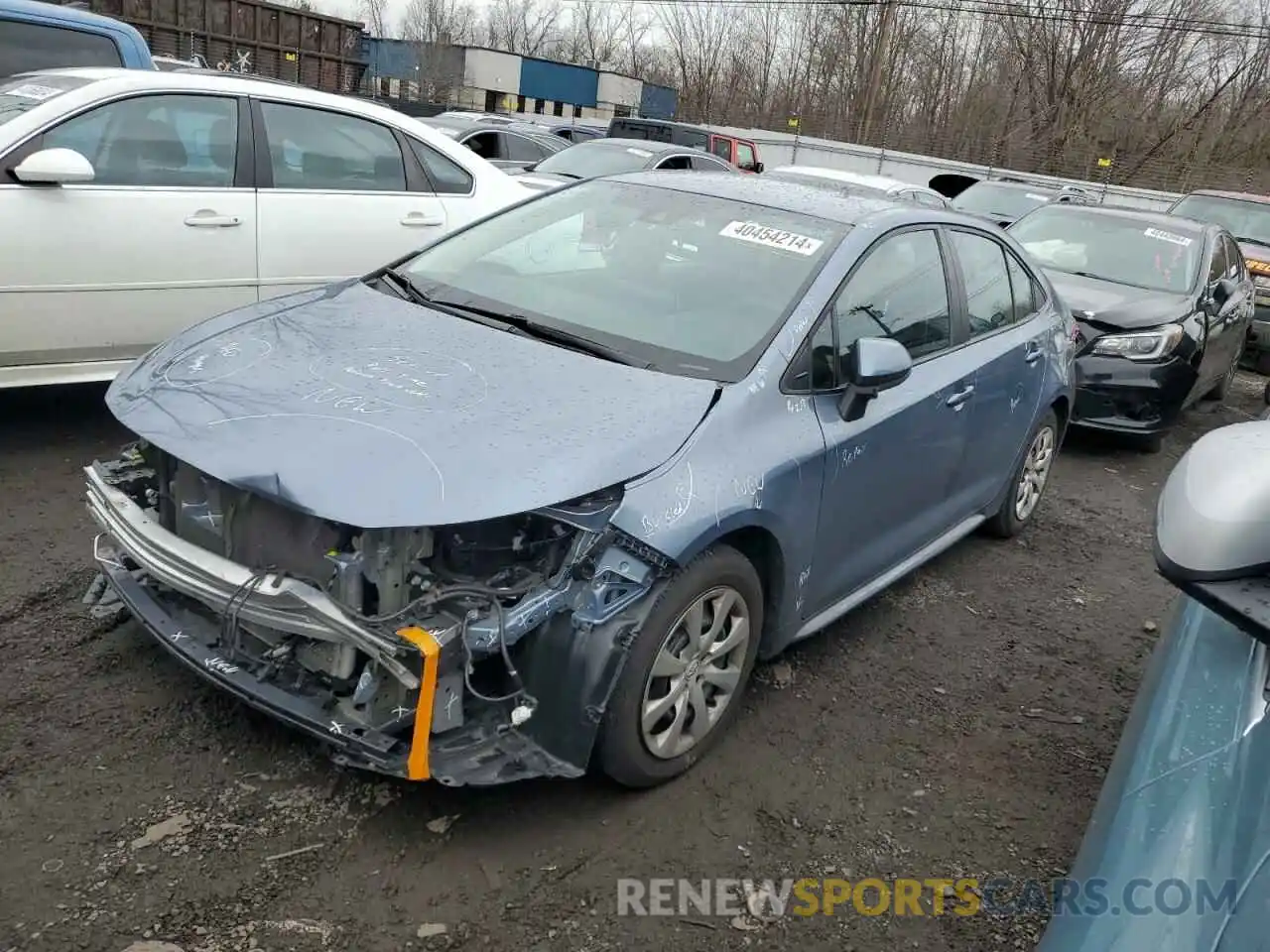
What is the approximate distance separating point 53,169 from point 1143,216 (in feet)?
26.1

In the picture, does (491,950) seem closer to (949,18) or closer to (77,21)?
(77,21)

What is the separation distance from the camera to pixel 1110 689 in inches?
155

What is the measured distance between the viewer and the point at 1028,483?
520 cm

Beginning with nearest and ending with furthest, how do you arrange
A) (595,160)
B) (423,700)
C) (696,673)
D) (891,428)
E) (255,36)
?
1. (423,700)
2. (696,673)
3. (891,428)
4. (595,160)
5. (255,36)

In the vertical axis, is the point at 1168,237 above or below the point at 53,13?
below

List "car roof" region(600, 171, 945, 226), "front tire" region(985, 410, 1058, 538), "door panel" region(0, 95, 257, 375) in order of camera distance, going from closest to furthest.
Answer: "car roof" region(600, 171, 945, 226), "door panel" region(0, 95, 257, 375), "front tire" region(985, 410, 1058, 538)

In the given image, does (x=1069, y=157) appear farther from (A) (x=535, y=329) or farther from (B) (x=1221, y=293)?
(A) (x=535, y=329)

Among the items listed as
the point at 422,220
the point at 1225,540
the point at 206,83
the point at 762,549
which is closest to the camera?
the point at 1225,540

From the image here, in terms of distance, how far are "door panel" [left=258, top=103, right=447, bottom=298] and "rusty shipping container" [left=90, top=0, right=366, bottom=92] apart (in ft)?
59.9

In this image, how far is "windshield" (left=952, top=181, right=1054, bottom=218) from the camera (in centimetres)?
1312

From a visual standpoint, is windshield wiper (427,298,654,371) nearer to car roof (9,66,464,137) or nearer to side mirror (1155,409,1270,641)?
side mirror (1155,409,1270,641)

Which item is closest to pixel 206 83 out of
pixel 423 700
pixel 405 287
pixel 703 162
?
pixel 405 287

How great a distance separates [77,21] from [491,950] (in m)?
6.60

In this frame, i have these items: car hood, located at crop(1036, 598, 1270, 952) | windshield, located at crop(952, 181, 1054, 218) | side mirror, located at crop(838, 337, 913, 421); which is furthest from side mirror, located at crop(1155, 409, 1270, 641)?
windshield, located at crop(952, 181, 1054, 218)
